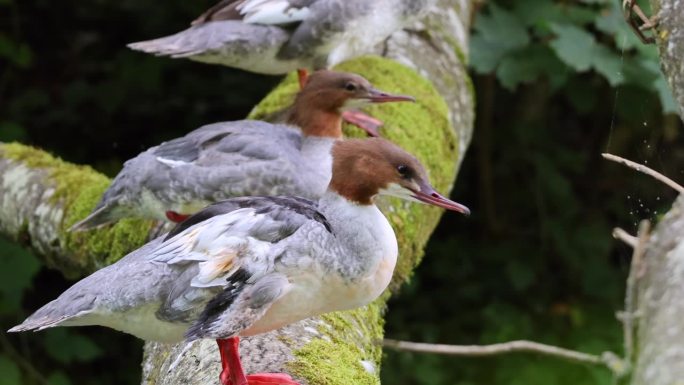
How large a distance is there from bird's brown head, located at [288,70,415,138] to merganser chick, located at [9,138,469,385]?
1094 millimetres

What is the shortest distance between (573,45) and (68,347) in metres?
2.63

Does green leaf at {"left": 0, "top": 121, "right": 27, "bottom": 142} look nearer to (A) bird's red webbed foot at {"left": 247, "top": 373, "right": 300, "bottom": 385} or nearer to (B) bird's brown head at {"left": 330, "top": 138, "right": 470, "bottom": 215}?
(B) bird's brown head at {"left": 330, "top": 138, "right": 470, "bottom": 215}

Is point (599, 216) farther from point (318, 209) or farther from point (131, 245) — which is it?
point (318, 209)

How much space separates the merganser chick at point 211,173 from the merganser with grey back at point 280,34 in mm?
534

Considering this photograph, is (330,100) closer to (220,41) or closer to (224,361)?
(220,41)

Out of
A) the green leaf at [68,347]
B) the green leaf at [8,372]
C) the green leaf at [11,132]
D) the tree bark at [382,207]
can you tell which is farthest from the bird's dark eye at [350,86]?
the green leaf at [11,132]

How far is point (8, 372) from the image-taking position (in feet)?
15.4

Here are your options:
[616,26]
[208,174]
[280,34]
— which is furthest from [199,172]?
[616,26]

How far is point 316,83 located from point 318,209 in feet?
3.93

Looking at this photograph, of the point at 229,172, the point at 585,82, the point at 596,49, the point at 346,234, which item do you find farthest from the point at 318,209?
the point at 585,82

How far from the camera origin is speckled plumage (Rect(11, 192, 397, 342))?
7.22 feet

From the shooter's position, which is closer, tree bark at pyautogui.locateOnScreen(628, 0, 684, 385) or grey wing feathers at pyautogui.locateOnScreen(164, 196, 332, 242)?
tree bark at pyautogui.locateOnScreen(628, 0, 684, 385)

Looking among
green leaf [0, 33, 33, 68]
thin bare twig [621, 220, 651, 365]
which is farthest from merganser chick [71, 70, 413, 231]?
green leaf [0, 33, 33, 68]

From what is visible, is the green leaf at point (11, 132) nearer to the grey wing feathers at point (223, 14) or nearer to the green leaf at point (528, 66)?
the grey wing feathers at point (223, 14)
